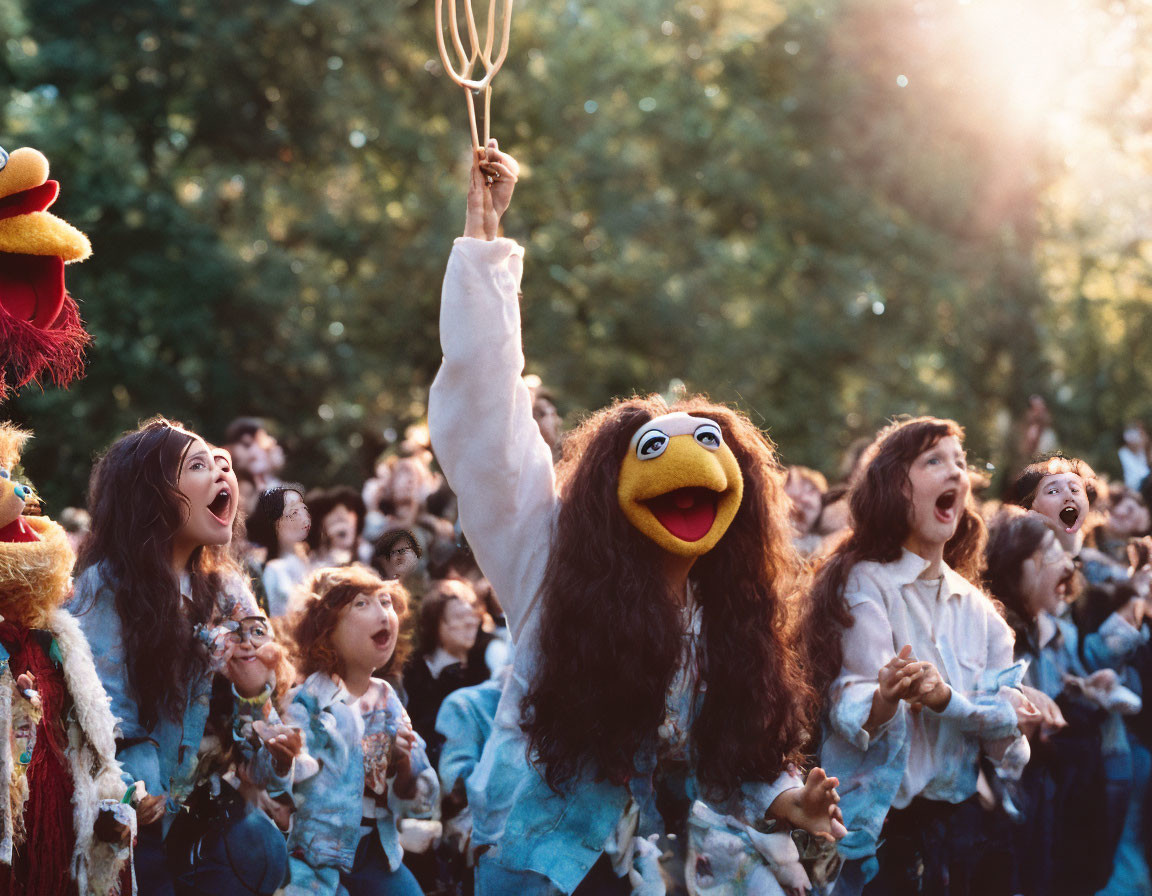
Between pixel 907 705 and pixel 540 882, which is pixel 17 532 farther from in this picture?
pixel 907 705

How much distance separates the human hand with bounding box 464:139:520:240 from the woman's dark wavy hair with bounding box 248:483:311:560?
132 centimetres

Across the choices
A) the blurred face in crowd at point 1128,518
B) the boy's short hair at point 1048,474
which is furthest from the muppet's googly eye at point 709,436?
the blurred face in crowd at point 1128,518

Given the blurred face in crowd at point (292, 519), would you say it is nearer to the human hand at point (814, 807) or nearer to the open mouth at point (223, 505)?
the open mouth at point (223, 505)

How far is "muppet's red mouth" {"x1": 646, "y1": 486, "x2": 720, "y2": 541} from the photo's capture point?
342cm

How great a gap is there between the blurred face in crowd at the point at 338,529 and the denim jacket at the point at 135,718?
6.56ft

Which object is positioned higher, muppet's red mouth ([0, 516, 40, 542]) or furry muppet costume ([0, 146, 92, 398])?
furry muppet costume ([0, 146, 92, 398])

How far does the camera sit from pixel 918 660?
4047 mm

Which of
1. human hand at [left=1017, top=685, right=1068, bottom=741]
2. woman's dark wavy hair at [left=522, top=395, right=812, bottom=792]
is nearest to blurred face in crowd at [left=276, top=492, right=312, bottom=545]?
woman's dark wavy hair at [left=522, top=395, right=812, bottom=792]

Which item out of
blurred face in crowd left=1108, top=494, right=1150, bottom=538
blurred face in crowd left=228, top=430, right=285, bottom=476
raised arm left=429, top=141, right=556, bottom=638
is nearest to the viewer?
raised arm left=429, top=141, right=556, bottom=638

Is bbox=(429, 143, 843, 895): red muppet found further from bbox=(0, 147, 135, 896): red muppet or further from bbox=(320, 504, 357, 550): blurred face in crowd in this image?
bbox=(320, 504, 357, 550): blurred face in crowd

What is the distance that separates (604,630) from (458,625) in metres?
2.25

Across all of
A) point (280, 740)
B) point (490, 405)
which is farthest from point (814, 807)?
point (280, 740)

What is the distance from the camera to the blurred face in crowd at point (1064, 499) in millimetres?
4039

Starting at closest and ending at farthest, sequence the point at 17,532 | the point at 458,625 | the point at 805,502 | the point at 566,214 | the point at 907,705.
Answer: the point at 17,532 < the point at 907,705 < the point at 458,625 < the point at 805,502 < the point at 566,214
